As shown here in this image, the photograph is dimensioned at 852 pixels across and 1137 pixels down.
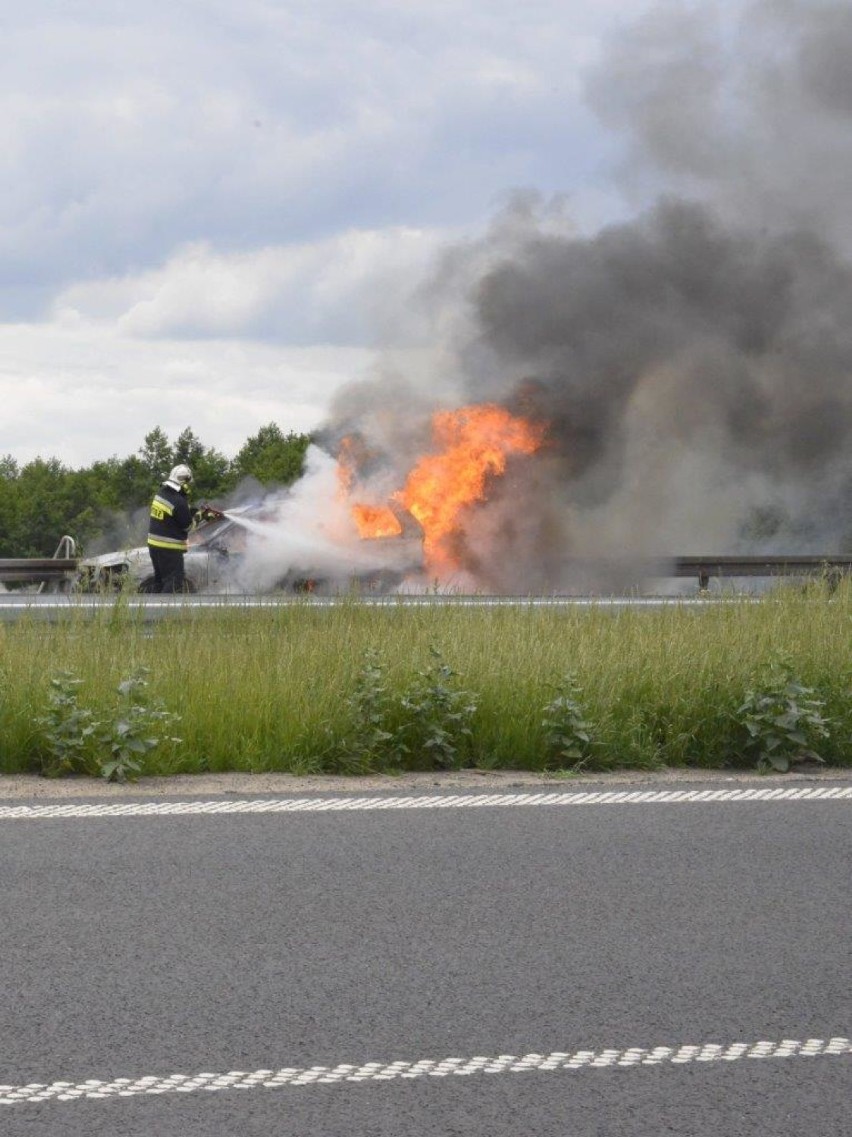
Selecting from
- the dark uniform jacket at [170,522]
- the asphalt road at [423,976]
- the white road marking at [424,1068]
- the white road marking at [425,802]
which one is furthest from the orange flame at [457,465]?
the white road marking at [424,1068]

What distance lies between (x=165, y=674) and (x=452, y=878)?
421 cm

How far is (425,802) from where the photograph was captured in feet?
23.7

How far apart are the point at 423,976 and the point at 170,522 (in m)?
13.9

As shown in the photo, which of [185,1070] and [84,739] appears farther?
[84,739]

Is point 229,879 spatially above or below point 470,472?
below

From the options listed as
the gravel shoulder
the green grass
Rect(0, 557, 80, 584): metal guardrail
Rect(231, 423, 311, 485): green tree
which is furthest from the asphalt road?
Rect(231, 423, 311, 485): green tree

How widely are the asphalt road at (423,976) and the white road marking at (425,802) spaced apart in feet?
0.72

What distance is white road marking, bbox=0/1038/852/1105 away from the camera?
3674mm

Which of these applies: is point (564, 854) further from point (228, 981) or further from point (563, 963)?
point (228, 981)

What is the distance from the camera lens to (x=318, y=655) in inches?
390

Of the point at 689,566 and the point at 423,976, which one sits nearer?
the point at 423,976

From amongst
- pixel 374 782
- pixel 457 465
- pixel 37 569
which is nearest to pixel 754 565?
pixel 457 465

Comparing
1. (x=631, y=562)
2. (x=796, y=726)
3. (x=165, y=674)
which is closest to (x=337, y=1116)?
(x=796, y=726)

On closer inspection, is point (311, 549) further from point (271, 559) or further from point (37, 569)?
point (37, 569)
